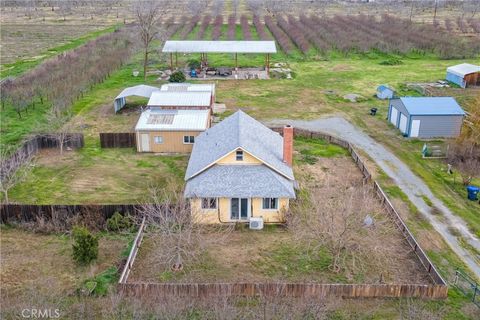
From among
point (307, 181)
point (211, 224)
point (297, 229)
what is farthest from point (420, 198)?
point (211, 224)

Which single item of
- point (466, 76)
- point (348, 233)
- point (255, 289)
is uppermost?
point (466, 76)

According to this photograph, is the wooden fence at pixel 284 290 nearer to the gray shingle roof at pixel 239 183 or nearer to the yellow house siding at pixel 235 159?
the gray shingle roof at pixel 239 183

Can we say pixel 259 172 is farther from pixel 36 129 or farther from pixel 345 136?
pixel 36 129

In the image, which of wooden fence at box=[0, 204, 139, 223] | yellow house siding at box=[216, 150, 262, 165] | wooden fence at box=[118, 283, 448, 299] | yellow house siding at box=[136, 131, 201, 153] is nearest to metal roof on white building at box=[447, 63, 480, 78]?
yellow house siding at box=[136, 131, 201, 153]

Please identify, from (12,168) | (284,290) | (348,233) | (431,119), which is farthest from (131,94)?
(284,290)

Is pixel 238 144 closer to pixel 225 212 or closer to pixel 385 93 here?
pixel 225 212

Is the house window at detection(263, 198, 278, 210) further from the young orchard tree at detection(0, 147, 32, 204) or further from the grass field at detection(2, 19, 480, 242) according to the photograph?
the young orchard tree at detection(0, 147, 32, 204)

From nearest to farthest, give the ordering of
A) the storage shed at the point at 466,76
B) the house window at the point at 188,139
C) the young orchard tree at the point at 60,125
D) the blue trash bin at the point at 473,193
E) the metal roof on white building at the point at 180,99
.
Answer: the blue trash bin at the point at 473,193 < the house window at the point at 188,139 < the young orchard tree at the point at 60,125 < the metal roof on white building at the point at 180,99 < the storage shed at the point at 466,76

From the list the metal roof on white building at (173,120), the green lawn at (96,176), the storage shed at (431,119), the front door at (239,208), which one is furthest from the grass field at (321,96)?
the front door at (239,208)
